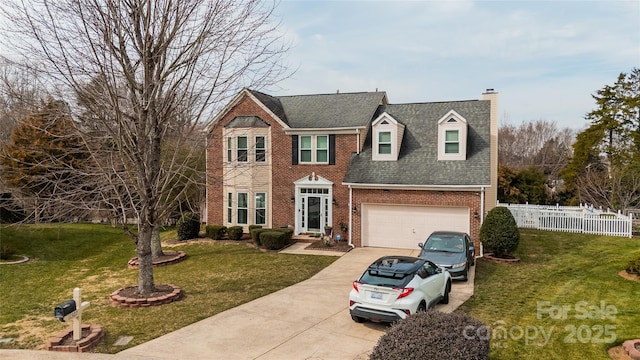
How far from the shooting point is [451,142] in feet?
59.7

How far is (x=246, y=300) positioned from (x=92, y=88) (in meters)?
7.14

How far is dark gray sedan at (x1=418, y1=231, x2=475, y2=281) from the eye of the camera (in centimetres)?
1250

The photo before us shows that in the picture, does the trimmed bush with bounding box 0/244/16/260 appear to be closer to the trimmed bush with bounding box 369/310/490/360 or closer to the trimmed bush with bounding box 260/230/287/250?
the trimmed bush with bounding box 260/230/287/250

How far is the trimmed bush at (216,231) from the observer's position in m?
20.6

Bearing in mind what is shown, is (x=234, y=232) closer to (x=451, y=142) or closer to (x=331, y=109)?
(x=331, y=109)

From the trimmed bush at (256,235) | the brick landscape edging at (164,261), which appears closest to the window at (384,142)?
the trimmed bush at (256,235)

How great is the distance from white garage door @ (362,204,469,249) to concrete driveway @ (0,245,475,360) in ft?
18.2

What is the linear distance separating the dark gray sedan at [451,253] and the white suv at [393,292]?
3.01 metres

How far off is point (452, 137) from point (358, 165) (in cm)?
446

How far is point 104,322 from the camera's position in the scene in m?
9.76

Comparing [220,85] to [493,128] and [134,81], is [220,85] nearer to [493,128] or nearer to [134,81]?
[134,81]

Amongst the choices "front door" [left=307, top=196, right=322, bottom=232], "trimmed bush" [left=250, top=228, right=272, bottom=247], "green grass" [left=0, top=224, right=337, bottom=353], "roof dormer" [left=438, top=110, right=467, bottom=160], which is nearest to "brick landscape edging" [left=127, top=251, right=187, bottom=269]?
"green grass" [left=0, top=224, right=337, bottom=353]

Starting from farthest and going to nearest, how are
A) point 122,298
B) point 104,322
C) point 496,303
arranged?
1. point 122,298
2. point 496,303
3. point 104,322

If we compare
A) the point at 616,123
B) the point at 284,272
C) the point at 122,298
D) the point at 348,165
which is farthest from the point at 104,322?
the point at 616,123
